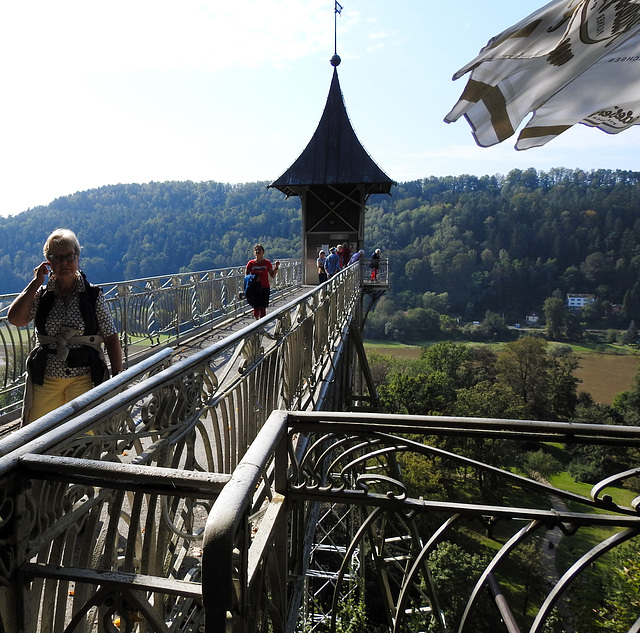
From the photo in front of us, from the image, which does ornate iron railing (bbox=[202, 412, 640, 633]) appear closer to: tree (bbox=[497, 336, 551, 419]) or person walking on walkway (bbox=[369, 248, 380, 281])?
person walking on walkway (bbox=[369, 248, 380, 281])

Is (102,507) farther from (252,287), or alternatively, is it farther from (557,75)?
(252,287)

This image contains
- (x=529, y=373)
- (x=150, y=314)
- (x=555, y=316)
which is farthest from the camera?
(x=555, y=316)

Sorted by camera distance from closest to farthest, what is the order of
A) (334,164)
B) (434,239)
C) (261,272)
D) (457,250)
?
(261,272) < (334,164) < (457,250) < (434,239)

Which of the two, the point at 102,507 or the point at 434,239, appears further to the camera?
the point at 434,239

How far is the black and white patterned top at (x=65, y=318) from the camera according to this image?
278 centimetres

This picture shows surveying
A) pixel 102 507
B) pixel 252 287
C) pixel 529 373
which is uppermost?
pixel 252 287

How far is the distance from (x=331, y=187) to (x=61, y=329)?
1623 centimetres

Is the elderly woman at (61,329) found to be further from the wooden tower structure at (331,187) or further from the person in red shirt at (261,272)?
the wooden tower structure at (331,187)

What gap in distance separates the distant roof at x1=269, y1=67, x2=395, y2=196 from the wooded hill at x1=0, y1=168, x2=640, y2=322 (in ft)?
191

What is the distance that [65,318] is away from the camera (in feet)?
9.22

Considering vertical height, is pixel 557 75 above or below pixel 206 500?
above

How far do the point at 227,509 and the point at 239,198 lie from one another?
127 meters

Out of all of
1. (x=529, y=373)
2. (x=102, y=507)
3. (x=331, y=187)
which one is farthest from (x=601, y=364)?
(x=102, y=507)

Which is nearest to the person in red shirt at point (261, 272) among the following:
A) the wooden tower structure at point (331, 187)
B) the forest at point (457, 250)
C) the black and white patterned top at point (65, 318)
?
the black and white patterned top at point (65, 318)
